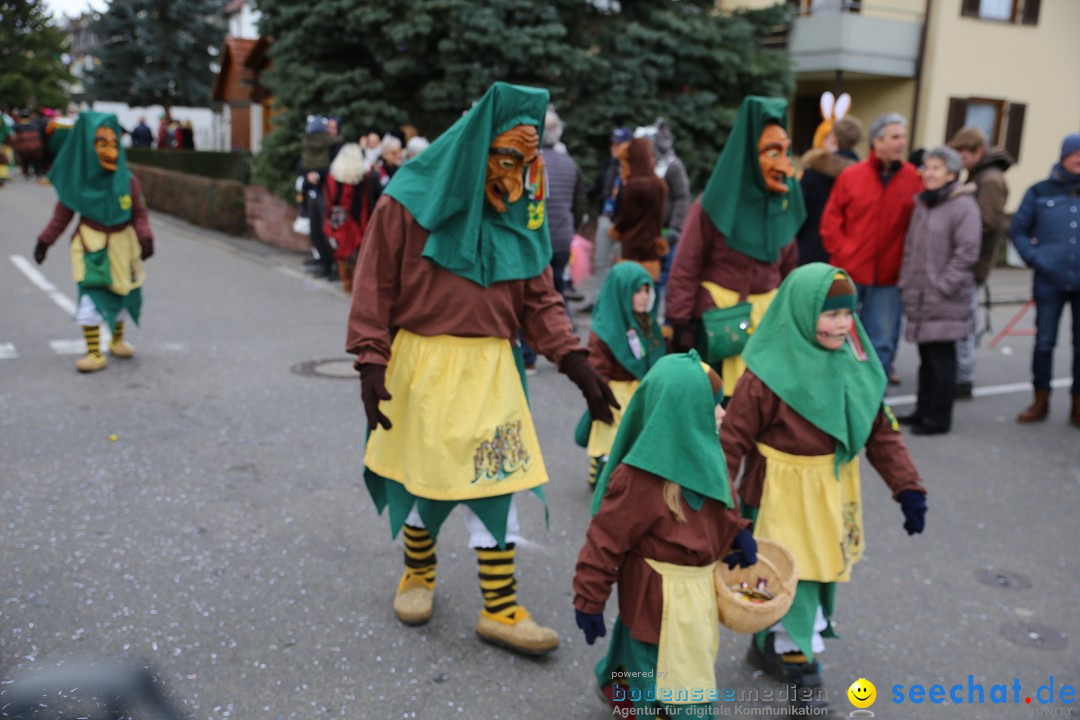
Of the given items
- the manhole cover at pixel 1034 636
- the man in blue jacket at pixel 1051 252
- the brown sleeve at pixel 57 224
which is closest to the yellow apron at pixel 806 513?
the manhole cover at pixel 1034 636

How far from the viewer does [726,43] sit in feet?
47.5

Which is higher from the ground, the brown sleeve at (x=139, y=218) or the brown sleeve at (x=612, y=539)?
the brown sleeve at (x=139, y=218)

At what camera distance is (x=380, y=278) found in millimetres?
3621

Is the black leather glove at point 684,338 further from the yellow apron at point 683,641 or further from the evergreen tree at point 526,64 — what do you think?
the evergreen tree at point 526,64

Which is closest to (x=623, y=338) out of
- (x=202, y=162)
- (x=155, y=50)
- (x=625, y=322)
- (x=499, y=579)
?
(x=625, y=322)

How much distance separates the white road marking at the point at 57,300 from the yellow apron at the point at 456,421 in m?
5.59

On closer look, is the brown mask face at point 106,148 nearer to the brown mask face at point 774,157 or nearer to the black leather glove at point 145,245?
the black leather glove at point 145,245

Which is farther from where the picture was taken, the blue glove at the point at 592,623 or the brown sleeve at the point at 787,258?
the brown sleeve at the point at 787,258

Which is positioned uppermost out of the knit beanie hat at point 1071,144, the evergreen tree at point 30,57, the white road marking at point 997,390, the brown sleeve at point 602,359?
the evergreen tree at point 30,57

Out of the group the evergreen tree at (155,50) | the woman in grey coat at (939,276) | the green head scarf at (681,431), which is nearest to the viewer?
the green head scarf at (681,431)

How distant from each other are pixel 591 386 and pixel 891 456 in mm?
1099

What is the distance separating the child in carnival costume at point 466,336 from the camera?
3.54m

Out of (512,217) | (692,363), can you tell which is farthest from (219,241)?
(692,363)

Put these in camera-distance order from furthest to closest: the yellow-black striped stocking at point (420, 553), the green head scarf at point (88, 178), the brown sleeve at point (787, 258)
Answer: the green head scarf at point (88, 178)
the brown sleeve at point (787, 258)
the yellow-black striped stocking at point (420, 553)
